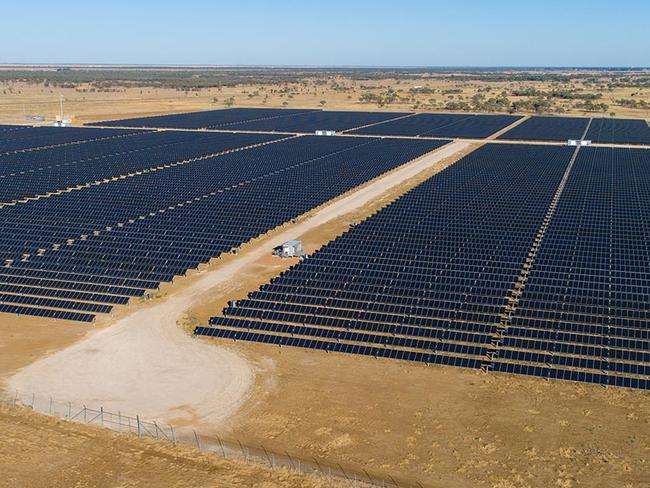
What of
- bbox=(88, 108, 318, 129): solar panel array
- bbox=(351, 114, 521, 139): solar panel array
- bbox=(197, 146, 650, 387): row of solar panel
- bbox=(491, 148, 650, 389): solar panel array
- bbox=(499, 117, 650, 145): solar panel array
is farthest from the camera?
bbox=(88, 108, 318, 129): solar panel array

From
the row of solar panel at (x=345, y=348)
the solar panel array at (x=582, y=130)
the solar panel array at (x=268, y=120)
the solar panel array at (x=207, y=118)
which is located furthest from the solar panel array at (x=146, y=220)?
the solar panel array at (x=207, y=118)

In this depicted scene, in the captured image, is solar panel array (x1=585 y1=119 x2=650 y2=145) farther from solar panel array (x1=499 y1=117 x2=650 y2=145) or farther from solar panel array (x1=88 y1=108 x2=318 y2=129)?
solar panel array (x1=88 y1=108 x2=318 y2=129)

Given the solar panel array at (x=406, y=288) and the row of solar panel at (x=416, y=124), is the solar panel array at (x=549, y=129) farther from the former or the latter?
the solar panel array at (x=406, y=288)

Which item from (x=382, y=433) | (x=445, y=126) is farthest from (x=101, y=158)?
(x=382, y=433)

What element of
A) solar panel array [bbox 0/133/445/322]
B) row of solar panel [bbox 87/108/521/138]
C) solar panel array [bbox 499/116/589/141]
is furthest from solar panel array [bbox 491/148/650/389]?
row of solar panel [bbox 87/108/521/138]

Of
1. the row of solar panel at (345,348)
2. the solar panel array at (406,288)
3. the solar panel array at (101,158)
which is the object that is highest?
the solar panel array at (101,158)

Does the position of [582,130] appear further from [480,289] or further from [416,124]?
[480,289]

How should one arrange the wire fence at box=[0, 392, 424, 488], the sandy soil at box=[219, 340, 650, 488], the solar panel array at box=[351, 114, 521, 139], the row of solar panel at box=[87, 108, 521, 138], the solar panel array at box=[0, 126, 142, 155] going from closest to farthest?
1. the wire fence at box=[0, 392, 424, 488]
2. the sandy soil at box=[219, 340, 650, 488]
3. the solar panel array at box=[0, 126, 142, 155]
4. the solar panel array at box=[351, 114, 521, 139]
5. the row of solar panel at box=[87, 108, 521, 138]

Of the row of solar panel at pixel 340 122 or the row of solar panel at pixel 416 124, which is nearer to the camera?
the row of solar panel at pixel 416 124
